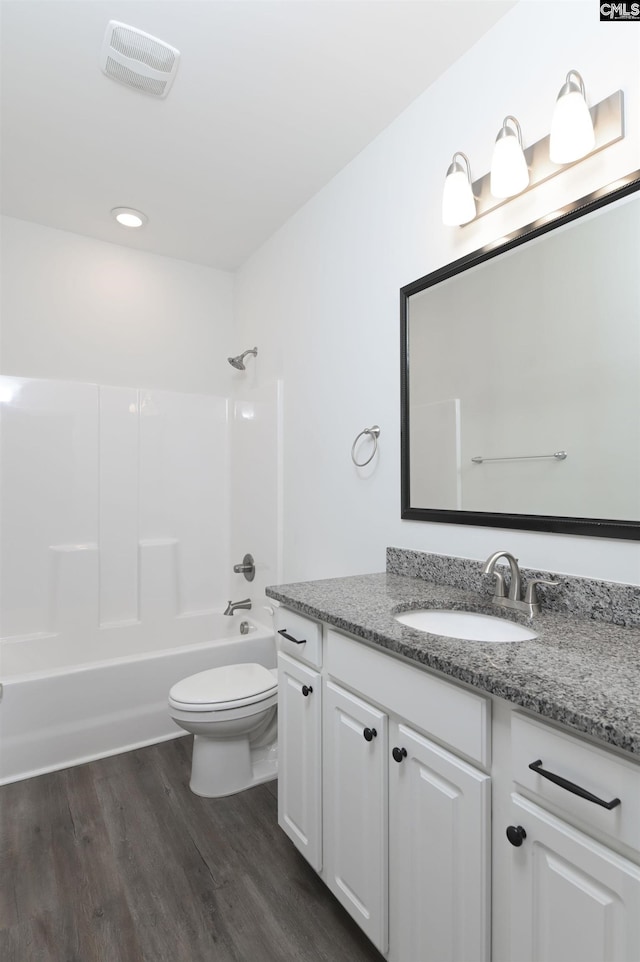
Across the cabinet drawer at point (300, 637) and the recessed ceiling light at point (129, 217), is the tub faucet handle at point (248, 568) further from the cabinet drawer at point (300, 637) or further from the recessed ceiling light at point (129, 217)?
the recessed ceiling light at point (129, 217)

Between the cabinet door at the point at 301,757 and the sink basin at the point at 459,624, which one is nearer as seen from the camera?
the sink basin at the point at 459,624

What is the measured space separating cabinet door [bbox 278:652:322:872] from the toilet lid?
0.43m

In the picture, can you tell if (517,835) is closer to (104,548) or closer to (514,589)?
(514,589)

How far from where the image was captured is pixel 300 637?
4.94 feet

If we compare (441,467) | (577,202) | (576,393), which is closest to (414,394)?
(441,467)

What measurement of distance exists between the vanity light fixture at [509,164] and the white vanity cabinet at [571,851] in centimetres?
131

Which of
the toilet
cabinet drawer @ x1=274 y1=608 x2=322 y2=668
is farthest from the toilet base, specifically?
cabinet drawer @ x1=274 y1=608 x2=322 y2=668

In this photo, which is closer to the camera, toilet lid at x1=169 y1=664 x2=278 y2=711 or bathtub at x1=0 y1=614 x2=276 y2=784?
toilet lid at x1=169 y1=664 x2=278 y2=711

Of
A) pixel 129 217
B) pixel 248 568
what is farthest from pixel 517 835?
pixel 129 217

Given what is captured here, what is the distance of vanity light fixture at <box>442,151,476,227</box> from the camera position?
59.9 inches

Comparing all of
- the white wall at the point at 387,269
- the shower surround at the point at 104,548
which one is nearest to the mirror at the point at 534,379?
the white wall at the point at 387,269

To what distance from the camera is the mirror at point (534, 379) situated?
120cm

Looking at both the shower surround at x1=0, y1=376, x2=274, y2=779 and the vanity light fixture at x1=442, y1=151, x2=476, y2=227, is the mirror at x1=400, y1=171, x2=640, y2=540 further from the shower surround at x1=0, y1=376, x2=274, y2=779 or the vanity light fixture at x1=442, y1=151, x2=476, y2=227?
the shower surround at x1=0, y1=376, x2=274, y2=779

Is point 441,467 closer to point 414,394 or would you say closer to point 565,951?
point 414,394
